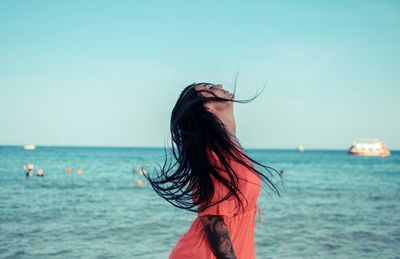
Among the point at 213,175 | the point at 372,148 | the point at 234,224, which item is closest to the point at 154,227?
the point at 234,224

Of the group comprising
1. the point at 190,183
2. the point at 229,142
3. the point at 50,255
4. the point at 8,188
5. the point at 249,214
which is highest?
the point at 229,142

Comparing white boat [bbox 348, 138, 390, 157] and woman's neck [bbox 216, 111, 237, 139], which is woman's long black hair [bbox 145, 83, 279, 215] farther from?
white boat [bbox 348, 138, 390, 157]

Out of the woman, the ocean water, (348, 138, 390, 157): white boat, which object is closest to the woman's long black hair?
the woman

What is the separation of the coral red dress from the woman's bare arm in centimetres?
3

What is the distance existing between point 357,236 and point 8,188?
17.9 m

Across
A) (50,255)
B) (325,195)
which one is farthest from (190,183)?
(325,195)

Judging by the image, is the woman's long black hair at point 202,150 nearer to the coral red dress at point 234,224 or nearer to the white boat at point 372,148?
the coral red dress at point 234,224

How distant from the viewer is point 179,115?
2.23 m

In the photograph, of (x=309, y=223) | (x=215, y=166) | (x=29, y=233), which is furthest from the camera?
(x=309, y=223)

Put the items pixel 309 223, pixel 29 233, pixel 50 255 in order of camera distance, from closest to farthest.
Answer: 1. pixel 50 255
2. pixel 29 233
3. pixel 309 223

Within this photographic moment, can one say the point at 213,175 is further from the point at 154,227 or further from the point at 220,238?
the point at 154,227

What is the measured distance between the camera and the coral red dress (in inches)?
84.5

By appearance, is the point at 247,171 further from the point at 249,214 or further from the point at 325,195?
the point at 325,195

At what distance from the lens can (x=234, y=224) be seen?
2260mm
